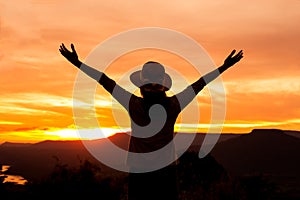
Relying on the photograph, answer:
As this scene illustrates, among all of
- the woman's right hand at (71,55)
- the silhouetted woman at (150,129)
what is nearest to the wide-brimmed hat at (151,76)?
the silhouetted woman at (150,129)

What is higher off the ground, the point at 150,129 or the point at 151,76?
the point at 151,76

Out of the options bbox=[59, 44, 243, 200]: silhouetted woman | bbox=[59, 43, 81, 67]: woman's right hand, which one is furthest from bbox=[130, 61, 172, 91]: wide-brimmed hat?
bbox=[59, 43, 81, 67]: woman's right hand

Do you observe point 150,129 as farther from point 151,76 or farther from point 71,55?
point 71,55

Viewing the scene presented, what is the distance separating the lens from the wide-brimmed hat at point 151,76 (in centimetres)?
489

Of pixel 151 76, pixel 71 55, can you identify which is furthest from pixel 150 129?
pixel 71 55

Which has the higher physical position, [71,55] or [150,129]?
[71,55]

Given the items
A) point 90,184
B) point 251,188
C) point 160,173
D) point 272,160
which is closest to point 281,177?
point 272,160

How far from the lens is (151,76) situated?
4.93m

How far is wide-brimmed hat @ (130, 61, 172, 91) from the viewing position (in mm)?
4887

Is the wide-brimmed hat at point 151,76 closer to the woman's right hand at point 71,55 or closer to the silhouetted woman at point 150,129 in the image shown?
the silhouetted woman at point 150,129

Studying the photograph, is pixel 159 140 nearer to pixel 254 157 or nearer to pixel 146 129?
pixel 146 129

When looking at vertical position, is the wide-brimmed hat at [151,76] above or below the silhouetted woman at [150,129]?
above

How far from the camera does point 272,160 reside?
571 feet

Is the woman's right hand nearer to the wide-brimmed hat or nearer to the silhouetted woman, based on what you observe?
the silhouetted woman
